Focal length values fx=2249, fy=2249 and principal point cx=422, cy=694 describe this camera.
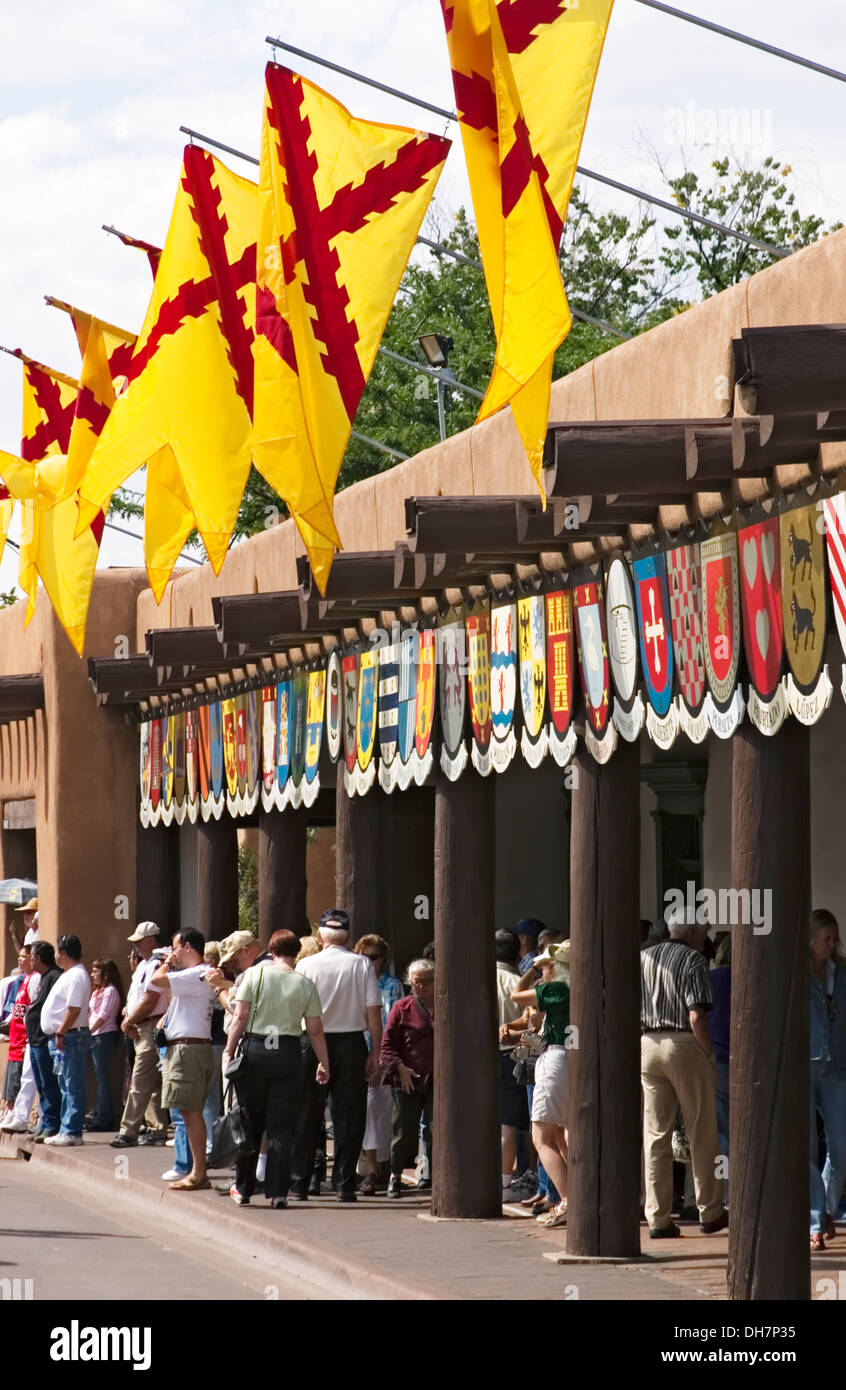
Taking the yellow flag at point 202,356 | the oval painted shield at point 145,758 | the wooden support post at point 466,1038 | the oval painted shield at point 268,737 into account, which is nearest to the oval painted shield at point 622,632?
the yellow flag at point 202,356

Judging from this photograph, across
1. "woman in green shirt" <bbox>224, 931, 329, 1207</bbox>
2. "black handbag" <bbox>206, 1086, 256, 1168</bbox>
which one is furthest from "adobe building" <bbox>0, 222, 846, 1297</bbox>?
"black handbag" <bbox>206, 1086, 256, 1168</bbox>

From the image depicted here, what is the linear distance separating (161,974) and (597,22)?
9219 mm

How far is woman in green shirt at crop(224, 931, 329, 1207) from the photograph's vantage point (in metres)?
13.9

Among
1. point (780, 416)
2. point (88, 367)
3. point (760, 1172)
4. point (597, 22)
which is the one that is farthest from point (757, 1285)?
point (88, 367)

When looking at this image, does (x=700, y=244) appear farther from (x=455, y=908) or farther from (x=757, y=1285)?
(x=757, y=1285)

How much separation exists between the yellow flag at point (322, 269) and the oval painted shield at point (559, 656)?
7.48 ft

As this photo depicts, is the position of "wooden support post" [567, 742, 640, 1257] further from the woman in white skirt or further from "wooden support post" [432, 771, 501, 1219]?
"wooden support post" [432, 771, 501, 1219]

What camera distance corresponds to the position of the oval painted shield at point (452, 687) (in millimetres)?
14305

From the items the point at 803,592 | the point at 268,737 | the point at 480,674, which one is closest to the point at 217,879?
the point at 268,737

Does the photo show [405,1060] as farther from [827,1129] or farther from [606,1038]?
[827,1129]

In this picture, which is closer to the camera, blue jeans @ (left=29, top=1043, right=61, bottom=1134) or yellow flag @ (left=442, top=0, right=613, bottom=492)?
yellow flag @ (left=442, top=0, right=613, bottom=492)

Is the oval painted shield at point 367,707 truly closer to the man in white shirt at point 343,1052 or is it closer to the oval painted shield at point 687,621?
the man in white shirt at point 343,1052

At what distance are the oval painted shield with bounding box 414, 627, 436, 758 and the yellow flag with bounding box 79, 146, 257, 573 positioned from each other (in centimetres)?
246
